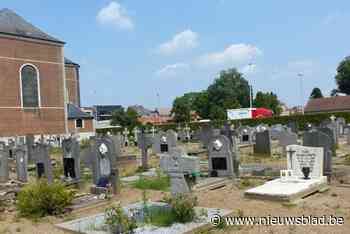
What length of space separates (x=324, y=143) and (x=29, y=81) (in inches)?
1352

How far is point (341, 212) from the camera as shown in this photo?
626 cm

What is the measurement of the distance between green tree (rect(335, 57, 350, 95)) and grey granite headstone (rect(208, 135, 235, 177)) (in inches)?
2675

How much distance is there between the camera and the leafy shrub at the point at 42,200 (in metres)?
7.17

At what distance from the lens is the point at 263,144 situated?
1634 cm

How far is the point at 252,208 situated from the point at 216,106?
6489cm

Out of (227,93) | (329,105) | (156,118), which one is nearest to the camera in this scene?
(329,105)

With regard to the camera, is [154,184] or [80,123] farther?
[80,123]

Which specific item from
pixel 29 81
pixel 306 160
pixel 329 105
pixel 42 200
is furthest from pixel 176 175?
pixel 329 105

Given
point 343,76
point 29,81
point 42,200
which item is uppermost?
point 343,76

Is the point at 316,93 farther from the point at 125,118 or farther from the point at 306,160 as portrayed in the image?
the point at 306,160

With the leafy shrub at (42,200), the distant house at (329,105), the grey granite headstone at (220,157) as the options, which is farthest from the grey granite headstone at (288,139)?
the distant house at (329,105)

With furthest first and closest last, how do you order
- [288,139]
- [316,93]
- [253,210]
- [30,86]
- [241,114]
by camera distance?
[316,93], [241,114], [30,86], [288,139], [253,210]

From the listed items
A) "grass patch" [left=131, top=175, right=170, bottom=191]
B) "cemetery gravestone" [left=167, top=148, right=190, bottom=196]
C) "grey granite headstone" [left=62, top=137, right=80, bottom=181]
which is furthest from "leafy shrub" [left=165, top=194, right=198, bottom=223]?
"grey granite headstone" [left=62, top=137, right=80, bottom=181]

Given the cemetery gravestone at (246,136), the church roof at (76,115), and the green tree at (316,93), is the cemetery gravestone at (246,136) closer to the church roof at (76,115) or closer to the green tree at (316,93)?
the church roof at (76,115)
